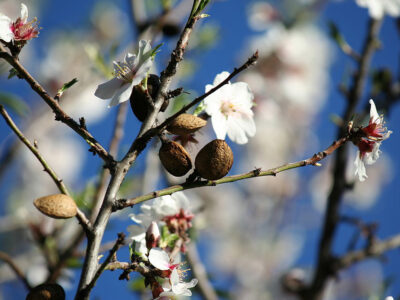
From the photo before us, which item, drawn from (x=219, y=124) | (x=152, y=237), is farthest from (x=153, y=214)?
(x=219, y=124)

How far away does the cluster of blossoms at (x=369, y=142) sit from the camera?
1041mm

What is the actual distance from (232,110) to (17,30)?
536 mm

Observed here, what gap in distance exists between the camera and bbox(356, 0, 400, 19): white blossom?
2145 millimetres

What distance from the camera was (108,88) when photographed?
95 centimetres

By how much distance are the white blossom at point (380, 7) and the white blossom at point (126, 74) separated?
5.22ft

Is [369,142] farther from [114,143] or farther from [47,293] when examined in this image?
[114,143]

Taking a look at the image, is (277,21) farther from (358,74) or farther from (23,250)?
(23,250)

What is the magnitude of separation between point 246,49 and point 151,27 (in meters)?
1.56

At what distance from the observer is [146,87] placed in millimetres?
912

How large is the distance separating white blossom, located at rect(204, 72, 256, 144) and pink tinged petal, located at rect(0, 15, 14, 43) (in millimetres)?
452

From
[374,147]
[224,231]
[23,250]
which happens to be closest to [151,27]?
[374,147]

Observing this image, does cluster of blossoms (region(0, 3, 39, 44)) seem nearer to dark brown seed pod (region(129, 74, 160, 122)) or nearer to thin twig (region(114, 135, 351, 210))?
dark brown seed pod (region(129, 74, 160, 122))

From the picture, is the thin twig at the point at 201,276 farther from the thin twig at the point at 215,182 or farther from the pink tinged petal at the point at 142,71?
the pink tinged petal at the point at 142,71

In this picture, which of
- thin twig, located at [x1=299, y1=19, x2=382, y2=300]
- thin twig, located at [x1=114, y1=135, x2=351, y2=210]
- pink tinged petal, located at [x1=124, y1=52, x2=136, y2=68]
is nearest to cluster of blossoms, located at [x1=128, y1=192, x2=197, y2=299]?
thin twig, located at [x1=114, y1=135, x2=351, y2=210]
